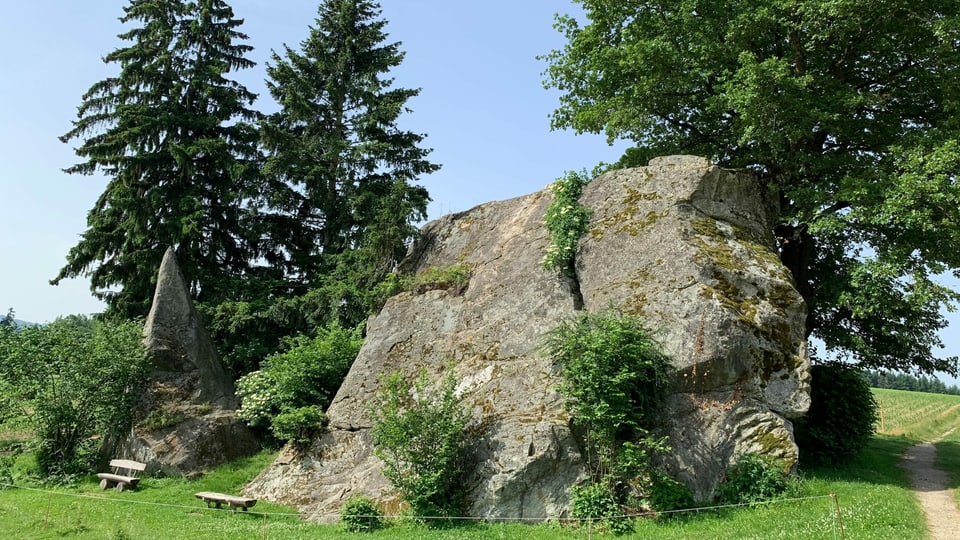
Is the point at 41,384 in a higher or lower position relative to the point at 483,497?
higher

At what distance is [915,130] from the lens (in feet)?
48.8

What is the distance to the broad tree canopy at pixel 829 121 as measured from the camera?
13961mm

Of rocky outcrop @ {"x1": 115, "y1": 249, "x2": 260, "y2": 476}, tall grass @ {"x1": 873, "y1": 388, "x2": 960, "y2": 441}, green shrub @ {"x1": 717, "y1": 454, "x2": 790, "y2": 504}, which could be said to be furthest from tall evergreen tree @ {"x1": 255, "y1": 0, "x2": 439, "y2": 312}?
tall grass @ {"x1": 873, "y1": 388, "x2": 960, "y2": 441}

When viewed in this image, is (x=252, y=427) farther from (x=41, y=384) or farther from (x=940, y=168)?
(x=940, y=168)

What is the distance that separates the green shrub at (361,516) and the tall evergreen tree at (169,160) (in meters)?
14.4

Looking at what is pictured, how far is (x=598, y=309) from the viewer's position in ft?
44.1

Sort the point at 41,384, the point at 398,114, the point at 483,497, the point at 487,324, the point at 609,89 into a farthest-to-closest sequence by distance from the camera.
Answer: the point at 398,114 → the point at 609,89 → the point at 41,384 → the point at 487,324 → the point at 483,497

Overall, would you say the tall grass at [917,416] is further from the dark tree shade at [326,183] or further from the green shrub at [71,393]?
the green shrub at [71,393]

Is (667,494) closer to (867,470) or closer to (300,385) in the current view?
(867,470)

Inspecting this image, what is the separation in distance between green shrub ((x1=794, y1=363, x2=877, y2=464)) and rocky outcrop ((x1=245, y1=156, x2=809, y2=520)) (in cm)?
434

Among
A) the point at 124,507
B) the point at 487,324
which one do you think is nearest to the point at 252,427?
the point at 124,507

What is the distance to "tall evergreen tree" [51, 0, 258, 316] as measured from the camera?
2377cm

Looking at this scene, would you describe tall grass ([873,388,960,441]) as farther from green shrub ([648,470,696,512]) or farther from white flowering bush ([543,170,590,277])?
green shrub ([648,470,696,512])

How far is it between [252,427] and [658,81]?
52.6 ft
